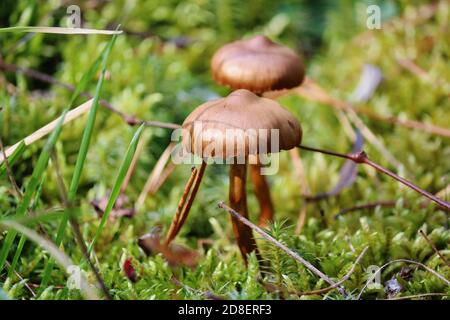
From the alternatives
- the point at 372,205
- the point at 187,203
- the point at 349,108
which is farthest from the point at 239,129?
the point at 349,108

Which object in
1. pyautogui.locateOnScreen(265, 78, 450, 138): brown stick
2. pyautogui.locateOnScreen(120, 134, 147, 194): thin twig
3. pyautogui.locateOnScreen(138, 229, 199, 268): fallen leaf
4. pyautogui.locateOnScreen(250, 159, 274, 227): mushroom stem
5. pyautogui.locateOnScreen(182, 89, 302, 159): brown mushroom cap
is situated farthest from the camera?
pyautogui.locateOnScreen(265, 78, 450, 138): brown stick

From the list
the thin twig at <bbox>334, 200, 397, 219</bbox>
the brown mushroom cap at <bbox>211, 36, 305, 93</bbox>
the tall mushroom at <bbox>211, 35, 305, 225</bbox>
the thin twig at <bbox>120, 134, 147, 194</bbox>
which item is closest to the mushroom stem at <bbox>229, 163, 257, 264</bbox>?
the tall mushroom at <bbox>211, 35, 305, 225</bbox>

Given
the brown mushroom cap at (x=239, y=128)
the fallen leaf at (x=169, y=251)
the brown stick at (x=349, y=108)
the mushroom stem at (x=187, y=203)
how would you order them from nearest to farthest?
1. the brown mushroom cap at (x=239, y=128)
2. the mushroom stem at (x=187, y=203)
3. the fallen leaf at (x=169, y=251)
4. the brown stick at (x=349, y=108)

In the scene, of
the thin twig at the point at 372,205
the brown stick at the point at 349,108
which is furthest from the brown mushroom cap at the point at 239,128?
the brown stick at the point at 349,108

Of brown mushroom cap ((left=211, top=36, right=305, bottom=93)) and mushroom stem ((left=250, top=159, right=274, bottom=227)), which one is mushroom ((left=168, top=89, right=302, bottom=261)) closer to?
brown mushroom cap ((left=211, top=36, right=305, bottom=93))

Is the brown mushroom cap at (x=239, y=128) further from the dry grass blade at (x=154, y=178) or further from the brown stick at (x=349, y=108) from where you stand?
the brown stick at (x=349, y=108)

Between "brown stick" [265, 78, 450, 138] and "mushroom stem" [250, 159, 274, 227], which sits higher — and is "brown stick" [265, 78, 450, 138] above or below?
above

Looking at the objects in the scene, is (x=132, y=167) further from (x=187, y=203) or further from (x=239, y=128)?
(x=239, y=128)
